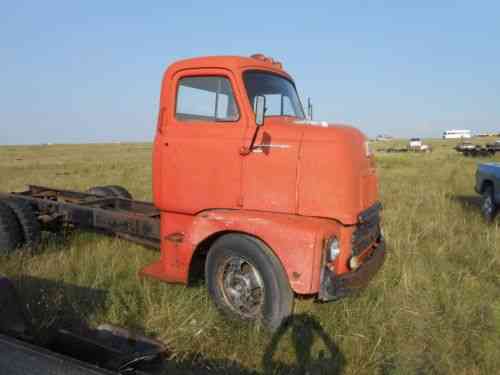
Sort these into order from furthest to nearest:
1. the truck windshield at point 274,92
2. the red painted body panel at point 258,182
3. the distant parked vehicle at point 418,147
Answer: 1. the distant parked vehicle at point 418,147
2. the truck windshield at point 274,92
3. the red painted body panel at point 258,182

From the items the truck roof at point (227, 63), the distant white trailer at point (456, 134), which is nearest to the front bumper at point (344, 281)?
the truck roof at point (227, 63)

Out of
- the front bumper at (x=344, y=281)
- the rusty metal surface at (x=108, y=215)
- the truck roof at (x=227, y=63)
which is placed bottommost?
the front bumper at (x=344, y=281)

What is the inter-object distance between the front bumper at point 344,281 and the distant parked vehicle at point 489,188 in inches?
225

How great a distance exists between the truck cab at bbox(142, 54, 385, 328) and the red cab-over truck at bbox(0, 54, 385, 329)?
1 centimetres

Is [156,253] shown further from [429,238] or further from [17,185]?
[17,185]

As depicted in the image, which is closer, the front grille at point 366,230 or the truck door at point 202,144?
the front grille at point 366,230

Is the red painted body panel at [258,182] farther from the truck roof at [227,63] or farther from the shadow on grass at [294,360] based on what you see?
the shadow on grass at [294,360]

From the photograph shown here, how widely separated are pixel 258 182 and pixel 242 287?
1037 millimetres

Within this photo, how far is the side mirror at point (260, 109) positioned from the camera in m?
3.45

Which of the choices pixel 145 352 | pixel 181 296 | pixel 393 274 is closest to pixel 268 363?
pixel 145 352

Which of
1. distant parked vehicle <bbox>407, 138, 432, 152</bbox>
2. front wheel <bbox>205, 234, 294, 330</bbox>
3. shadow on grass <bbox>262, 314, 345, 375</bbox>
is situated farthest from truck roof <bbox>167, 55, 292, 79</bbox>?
distant parked vehicle <bbox>407, 138, 432, 152</bbox>

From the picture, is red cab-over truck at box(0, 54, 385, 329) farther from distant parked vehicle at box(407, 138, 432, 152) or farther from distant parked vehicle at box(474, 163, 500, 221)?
distant parked vehicle at box(407, 138, 432, 152)

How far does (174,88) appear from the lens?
4.24 meters

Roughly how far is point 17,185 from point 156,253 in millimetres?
12315
